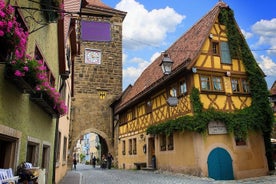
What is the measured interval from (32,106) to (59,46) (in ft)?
11.3

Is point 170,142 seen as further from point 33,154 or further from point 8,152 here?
point 8,152

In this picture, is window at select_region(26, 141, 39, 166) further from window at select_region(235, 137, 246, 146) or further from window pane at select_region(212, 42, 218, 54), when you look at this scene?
window pane at select_region(212, 42, 218, 54)

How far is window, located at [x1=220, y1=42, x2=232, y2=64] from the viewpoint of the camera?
13.4 m

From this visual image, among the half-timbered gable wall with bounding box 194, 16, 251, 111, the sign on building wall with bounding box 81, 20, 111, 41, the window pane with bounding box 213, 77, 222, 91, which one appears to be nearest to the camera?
the sign on building wall with bounding box 81, 20, 111, 41

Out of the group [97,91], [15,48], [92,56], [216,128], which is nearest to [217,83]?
[216,128]

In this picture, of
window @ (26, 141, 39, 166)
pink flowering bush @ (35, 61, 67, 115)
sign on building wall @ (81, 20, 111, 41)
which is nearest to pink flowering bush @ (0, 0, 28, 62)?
pink flowering bush @ (35, 61, 67, 115)

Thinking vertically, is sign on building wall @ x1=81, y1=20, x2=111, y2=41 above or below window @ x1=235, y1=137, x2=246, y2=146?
above

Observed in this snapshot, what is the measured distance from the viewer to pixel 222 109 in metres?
12.5

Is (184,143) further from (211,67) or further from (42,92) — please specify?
(42,92)

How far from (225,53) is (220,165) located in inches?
211

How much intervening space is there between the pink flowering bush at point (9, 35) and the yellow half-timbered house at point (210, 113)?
26.3 ft

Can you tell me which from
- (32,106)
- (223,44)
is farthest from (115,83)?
(32,106)

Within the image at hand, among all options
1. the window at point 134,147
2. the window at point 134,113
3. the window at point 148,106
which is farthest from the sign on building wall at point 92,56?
the window at point 148,106

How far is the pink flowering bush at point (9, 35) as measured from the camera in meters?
3.02
